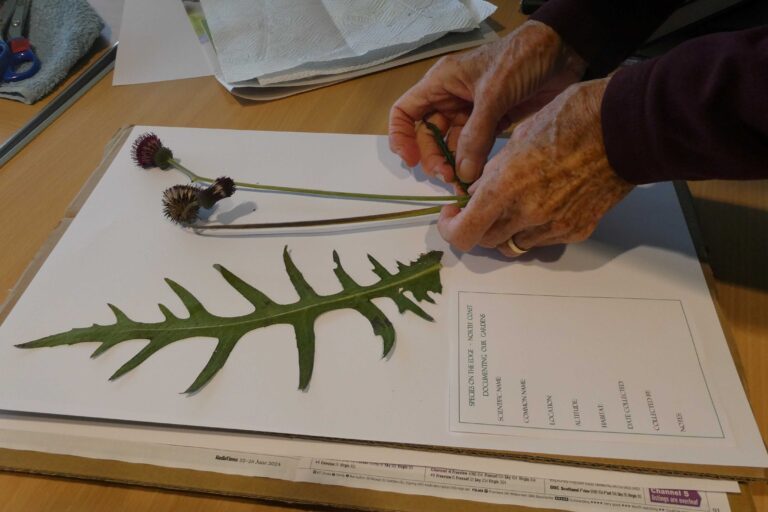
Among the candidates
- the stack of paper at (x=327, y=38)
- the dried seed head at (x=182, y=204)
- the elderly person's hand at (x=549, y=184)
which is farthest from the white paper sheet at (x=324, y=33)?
the elderly person's hand at (x=549, y=184)

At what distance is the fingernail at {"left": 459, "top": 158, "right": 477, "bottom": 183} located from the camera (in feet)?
A: 2.28

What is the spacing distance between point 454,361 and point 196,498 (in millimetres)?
268

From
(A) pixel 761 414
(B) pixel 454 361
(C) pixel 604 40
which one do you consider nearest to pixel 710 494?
(A) pixel 761 414

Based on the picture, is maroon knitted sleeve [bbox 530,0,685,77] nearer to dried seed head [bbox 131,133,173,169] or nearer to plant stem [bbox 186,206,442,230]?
plant stem [bbox 186,206,442,230]

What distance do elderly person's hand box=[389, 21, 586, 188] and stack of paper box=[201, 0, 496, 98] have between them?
226 mm

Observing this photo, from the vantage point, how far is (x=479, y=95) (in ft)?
2.28

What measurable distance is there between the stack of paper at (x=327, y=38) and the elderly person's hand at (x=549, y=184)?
43cm

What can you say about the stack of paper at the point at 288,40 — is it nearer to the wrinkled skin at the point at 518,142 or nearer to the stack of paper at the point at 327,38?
the stack of paper at the point at 327,38

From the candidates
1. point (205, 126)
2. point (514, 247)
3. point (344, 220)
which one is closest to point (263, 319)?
point (344, 220)

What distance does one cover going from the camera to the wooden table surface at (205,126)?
1.67 feet

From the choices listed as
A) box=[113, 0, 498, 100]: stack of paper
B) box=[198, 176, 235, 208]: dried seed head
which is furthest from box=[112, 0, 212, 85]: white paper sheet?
box=[198, 176, 235, 208]: dried seed head

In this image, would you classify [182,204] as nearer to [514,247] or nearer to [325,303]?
[325,303]

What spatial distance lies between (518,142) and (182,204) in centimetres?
40

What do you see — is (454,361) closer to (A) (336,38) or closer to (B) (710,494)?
(B) (710,494)
